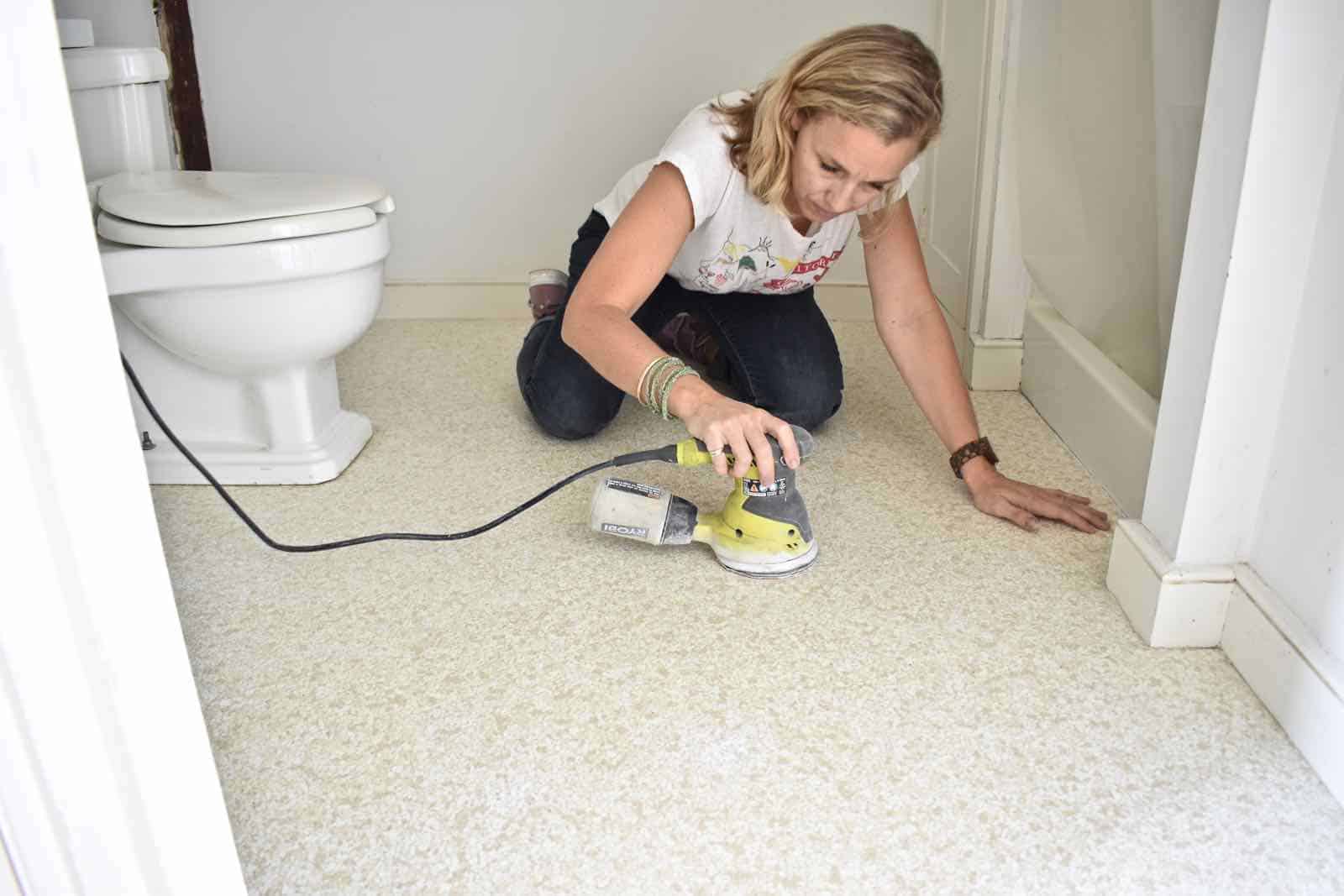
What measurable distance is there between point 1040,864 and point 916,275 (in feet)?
2.86

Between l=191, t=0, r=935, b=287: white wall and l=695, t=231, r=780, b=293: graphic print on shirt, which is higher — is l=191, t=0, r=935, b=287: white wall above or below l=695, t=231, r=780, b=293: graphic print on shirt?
above

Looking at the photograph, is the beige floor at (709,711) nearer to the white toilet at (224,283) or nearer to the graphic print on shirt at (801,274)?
the white toilet at (224,283)

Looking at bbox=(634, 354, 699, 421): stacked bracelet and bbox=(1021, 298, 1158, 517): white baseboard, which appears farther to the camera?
bbox=(1021, 298, 1158, 517): white baseboard

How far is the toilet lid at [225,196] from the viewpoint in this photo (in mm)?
1510

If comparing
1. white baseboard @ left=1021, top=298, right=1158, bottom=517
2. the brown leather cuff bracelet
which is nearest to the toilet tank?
the brown leather cuff bracelet

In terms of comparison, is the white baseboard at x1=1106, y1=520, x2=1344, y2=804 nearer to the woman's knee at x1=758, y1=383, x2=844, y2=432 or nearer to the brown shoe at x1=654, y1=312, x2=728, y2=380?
the woman's knee at x1=758, y1=383, x2=844, y2=432

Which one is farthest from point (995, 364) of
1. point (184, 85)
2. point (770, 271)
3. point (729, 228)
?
point (184, 85)

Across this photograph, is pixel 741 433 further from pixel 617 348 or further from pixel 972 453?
pixel 972 453

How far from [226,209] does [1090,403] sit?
1277mm

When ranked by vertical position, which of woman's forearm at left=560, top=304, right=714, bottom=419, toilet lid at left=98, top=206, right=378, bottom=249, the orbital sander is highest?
toilet lid at left=98, top=206, right=378, bottom=249

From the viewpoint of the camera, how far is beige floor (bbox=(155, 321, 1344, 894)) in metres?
0.98

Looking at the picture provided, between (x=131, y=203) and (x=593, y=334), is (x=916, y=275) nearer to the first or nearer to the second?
(x=593, y=334)

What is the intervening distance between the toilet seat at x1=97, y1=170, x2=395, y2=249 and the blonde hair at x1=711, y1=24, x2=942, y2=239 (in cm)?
59

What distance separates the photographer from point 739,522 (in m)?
1.42
